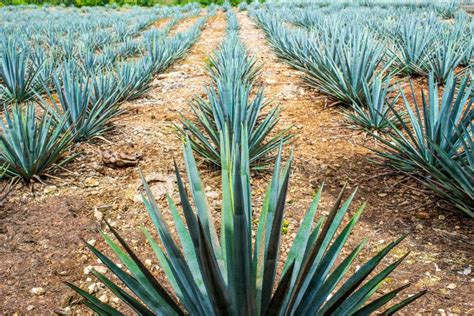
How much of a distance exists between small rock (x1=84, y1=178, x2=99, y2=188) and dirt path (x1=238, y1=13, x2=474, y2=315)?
1123mm

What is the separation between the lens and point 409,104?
3.98m

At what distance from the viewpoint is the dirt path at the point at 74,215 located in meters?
1.73

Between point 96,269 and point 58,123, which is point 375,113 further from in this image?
point 58,123

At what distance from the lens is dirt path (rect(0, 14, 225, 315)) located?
173cm

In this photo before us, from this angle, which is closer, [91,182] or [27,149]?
[27,149]

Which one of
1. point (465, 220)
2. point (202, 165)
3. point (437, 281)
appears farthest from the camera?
point (202, 165)

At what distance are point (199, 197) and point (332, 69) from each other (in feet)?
11.2

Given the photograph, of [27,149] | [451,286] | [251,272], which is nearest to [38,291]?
[27,149]

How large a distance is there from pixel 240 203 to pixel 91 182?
210cm

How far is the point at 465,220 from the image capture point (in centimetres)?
208

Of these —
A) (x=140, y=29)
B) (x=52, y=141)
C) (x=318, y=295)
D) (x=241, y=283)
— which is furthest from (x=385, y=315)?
(x=140, y=29)

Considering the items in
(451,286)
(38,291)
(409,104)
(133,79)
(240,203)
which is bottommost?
(38,291)

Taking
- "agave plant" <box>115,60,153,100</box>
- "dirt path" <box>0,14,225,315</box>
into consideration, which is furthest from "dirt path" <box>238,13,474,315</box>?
"agave plant" <box>115,60,153,100</box>

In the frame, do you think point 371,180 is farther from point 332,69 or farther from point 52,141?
point 52,141
